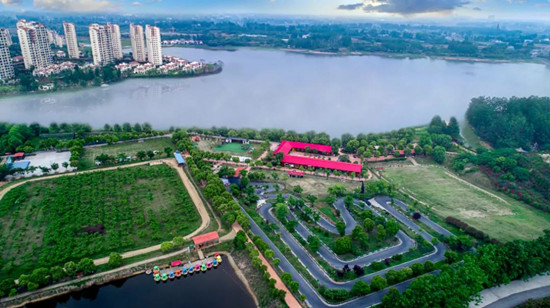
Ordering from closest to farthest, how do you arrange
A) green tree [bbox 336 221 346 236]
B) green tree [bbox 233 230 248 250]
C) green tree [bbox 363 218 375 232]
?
1. green tree [bbox 233 230 248 250]
2. green tree [bbox 336 221 346 236]
3. green tree [bbox 363 218 375 232]

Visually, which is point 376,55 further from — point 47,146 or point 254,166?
point 47,146

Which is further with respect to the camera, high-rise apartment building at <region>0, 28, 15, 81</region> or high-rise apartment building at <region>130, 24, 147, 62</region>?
high-rise apartment building at <region>130, 24, 147, 62</region>

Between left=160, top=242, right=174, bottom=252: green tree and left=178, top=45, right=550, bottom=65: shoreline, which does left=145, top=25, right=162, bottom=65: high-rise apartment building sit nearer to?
left=178, top=45, right=550, bottom=65: shoreline

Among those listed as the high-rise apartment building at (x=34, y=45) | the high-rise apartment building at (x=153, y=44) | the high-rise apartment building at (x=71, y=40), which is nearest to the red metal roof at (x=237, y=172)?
the high-rise apartment building at (x=153, y=44)

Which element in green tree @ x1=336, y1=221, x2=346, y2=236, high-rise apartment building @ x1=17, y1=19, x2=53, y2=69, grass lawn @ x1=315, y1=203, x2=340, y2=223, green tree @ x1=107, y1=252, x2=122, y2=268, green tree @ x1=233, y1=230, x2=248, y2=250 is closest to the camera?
green tree @ x1=107, y1=252, x2=122, y2=268

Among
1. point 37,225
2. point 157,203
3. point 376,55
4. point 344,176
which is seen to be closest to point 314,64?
point 376,55

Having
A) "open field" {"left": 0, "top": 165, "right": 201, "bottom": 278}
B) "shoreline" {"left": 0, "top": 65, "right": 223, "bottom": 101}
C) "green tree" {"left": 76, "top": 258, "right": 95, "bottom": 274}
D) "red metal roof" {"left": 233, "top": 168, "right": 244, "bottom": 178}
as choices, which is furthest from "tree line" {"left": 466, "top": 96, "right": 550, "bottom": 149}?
"shoreline" {"left": 0, "top": 65, "right": 223, "bottom": 101}
